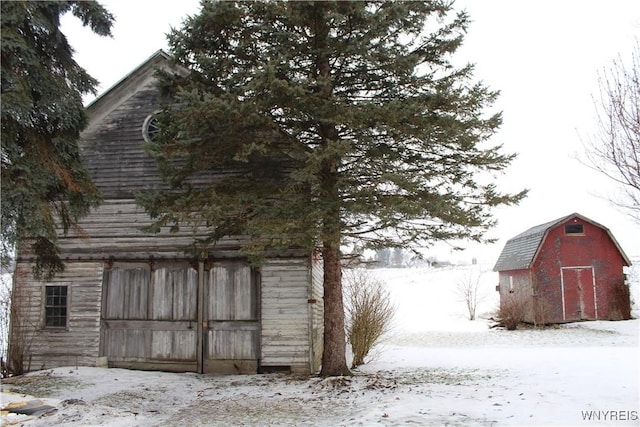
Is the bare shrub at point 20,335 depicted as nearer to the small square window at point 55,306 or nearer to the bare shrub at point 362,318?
the small square window at point 55,306

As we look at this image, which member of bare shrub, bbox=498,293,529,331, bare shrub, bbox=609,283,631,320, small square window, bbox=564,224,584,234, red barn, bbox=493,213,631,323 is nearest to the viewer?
bare shrub, bbox=498,293,529,331

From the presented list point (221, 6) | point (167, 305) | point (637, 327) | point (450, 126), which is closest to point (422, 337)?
point (637, 327)

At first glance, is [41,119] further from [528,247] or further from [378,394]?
[528,247]

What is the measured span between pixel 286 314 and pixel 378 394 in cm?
350

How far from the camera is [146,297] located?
12.8 meters

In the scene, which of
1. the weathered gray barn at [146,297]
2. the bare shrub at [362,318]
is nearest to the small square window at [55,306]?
the weathered gray barn at [146,297]

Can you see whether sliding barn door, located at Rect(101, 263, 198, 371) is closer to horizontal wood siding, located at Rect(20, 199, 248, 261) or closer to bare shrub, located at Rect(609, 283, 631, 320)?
horizontal wood siding, located at Rect(20, 199, 248, 261)

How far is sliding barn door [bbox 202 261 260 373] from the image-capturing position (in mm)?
12203

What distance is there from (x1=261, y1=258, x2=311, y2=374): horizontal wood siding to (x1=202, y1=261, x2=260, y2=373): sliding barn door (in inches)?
11.4

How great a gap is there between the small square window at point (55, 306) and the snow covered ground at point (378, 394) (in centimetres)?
144

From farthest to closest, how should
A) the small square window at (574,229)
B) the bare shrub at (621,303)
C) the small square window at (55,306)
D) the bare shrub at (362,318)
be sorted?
the small square window at (574,229), the bare shrub at (621,303), the bare shrub at (362,318), the small square window at (55,306)

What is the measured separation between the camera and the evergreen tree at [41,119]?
8.24 metres

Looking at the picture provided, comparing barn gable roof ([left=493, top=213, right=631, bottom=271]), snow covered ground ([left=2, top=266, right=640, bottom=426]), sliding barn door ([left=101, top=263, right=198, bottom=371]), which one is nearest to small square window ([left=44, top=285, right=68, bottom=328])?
sliding barn door ([left=101, top=263, right=198, bottom=371])

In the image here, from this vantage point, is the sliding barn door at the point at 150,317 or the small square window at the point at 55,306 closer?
the sliding barn door at the point at 150,317
